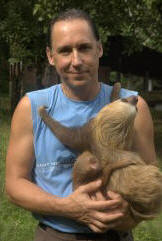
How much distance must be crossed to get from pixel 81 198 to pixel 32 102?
1.79 feet

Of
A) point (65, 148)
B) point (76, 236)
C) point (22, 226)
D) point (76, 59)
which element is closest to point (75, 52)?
point (76, 59)

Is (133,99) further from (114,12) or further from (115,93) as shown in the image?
(114,12)

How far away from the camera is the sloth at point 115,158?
2.25 m

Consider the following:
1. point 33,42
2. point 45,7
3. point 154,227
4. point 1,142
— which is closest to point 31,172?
point 154,227

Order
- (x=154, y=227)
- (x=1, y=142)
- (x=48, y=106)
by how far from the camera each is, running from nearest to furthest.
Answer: (x=48, y=106)
(x=154, y=227)
(x=1, y=142)

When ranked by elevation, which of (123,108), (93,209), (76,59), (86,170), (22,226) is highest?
(76,59)

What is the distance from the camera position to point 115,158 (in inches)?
94.1

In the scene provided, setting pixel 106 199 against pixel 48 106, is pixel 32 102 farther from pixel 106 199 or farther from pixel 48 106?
pixel 106 199

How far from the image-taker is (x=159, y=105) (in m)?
23.1

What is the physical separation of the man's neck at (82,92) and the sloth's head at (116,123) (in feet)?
0.31

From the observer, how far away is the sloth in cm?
225

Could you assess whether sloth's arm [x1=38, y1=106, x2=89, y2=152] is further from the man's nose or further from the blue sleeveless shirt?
the man's nose

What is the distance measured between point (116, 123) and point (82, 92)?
277 mm

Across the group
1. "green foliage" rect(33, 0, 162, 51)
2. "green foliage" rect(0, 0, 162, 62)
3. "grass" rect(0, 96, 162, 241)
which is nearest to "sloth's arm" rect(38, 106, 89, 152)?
"grass" rect(0, 96, 162, 241)
